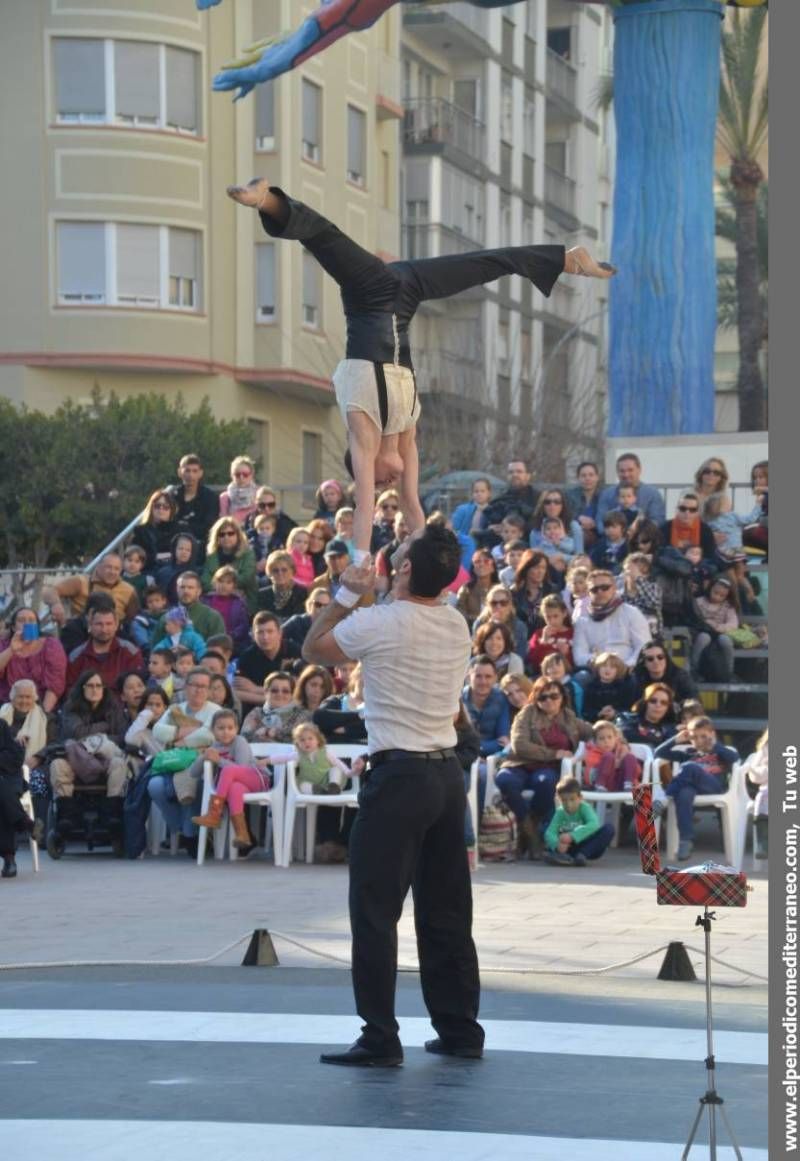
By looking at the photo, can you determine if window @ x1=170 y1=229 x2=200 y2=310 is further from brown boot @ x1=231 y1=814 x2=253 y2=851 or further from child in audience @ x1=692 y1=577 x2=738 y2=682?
brown boot @ x1=231 y1=814 x2=253 y2=851

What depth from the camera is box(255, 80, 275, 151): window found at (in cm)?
3675

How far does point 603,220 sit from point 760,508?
140 ft

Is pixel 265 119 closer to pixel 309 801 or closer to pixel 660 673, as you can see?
pixel 660 673

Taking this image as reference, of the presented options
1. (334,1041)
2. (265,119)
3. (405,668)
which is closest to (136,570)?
(334,1041)

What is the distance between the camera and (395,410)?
6879mm

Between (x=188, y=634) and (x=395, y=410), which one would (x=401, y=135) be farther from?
(x=395, y=410)

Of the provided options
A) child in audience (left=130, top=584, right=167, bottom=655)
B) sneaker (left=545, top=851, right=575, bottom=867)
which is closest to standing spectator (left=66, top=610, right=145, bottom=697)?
child in audience (left=130, top=584, right=167, bottom=655)

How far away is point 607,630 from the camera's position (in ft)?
49.9

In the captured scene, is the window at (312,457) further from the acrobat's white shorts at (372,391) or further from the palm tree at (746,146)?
the acrobat's white shorts at (372,391)

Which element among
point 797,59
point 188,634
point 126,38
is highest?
point 126,38

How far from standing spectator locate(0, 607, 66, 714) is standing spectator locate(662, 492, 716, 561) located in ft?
15.5

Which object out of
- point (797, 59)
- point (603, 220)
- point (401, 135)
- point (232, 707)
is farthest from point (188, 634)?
point (603, 220)

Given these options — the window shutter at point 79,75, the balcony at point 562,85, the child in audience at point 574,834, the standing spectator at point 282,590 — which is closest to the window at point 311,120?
the window shutter at point 79,75

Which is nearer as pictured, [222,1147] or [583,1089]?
[222,1147]
